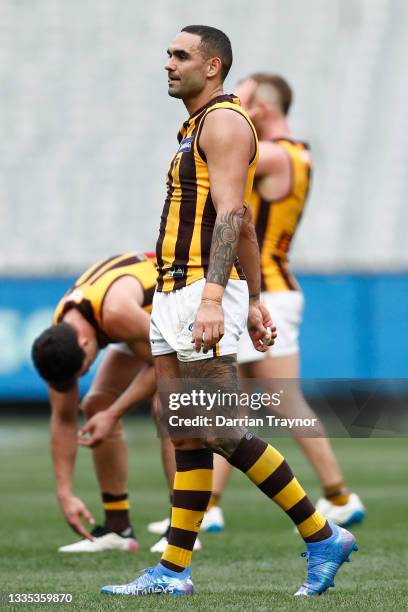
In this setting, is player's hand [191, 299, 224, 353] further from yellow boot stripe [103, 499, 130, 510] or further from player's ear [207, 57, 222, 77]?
yellow boot stripe [103, 499, 130, 510]

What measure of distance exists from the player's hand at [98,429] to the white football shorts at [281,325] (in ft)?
4.92

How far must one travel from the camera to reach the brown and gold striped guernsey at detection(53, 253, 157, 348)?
5.92m

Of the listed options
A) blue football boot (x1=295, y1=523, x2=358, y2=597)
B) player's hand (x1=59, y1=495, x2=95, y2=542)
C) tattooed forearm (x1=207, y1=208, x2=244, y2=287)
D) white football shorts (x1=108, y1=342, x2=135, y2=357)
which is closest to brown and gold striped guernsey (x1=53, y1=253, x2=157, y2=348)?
white football shorts (x1=108, y1=342, x2=135, y2=357)

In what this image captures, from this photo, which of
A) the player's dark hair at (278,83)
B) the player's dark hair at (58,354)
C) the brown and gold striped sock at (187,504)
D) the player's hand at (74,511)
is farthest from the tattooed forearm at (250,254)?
the player's dark hair at (278,83)

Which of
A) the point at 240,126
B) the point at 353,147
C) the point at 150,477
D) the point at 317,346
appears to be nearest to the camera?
the point at 240,126

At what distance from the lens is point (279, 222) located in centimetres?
724

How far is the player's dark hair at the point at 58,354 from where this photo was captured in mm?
5605

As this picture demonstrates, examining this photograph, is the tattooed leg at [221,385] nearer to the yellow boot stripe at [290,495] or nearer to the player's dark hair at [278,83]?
the yellow boot stripe at [290,495]

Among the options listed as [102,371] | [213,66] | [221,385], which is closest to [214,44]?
[213,66]

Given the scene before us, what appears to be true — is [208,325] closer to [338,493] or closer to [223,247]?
[223,247]

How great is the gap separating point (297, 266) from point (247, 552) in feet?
32.6

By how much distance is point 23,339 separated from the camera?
50.4 feet

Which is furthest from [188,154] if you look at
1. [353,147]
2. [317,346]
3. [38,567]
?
[353,147]

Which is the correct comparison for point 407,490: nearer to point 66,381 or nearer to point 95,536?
point 95,536
